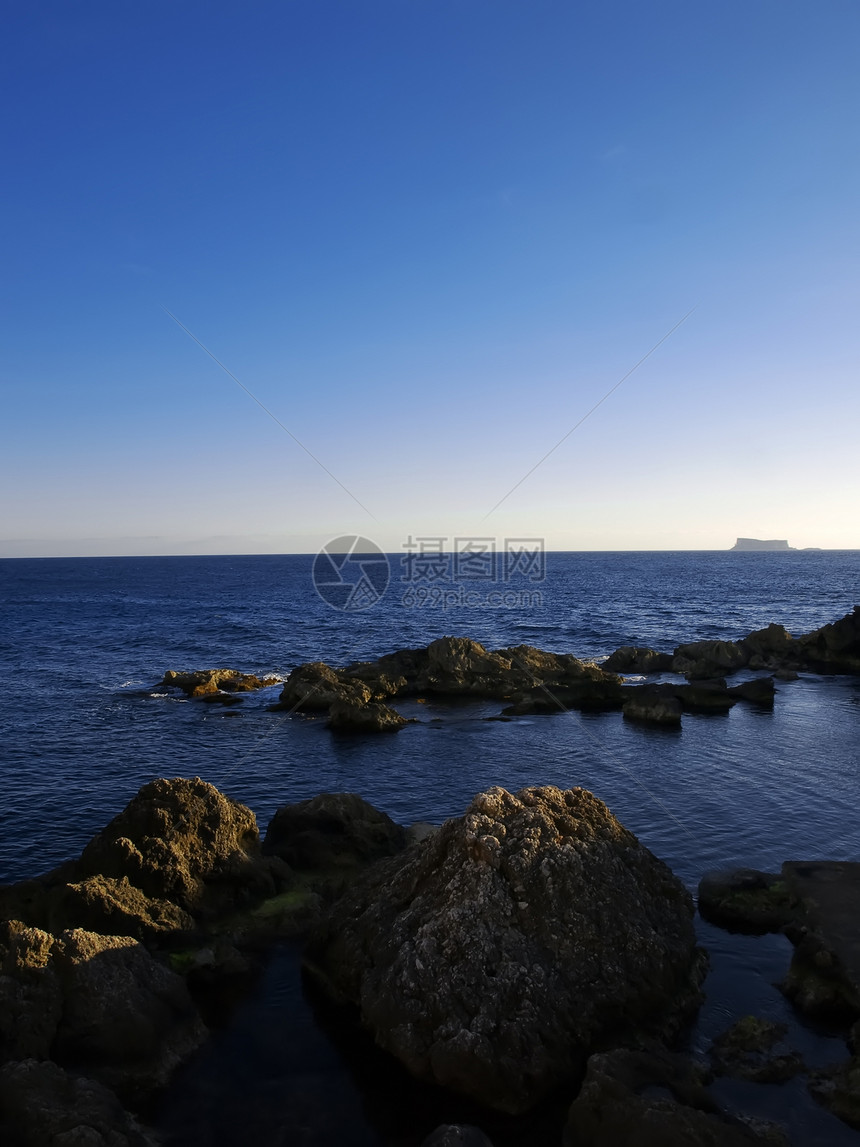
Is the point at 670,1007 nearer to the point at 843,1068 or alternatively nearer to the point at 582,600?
the point at 843,1068

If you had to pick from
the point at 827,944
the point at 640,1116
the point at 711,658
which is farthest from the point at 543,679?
the point at 640,1116

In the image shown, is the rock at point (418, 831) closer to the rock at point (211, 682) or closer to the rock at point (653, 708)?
the rock at point (653, 708)

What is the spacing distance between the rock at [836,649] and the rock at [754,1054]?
45.5 m

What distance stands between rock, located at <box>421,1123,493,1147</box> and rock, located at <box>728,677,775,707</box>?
37627 millimetres

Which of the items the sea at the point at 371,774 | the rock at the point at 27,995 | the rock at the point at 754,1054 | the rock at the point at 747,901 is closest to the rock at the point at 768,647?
the sea at the point at 371,774

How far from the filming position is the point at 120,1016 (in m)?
13.1

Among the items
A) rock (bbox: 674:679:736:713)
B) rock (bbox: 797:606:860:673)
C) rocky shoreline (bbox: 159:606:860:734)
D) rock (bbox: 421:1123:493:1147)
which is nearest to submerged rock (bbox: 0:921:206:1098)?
rock (bbox: 421:1123:493:1147)

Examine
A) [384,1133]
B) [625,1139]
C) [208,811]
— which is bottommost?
[384,1133]

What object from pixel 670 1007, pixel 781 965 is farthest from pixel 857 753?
pixel 670 1007

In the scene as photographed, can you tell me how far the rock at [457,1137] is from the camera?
402 inches

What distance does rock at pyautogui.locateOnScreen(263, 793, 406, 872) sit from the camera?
68.9 feet

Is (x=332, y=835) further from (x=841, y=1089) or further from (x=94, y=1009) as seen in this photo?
(x=841, y=1089)

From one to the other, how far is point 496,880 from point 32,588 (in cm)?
17093

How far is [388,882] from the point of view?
16109mm
